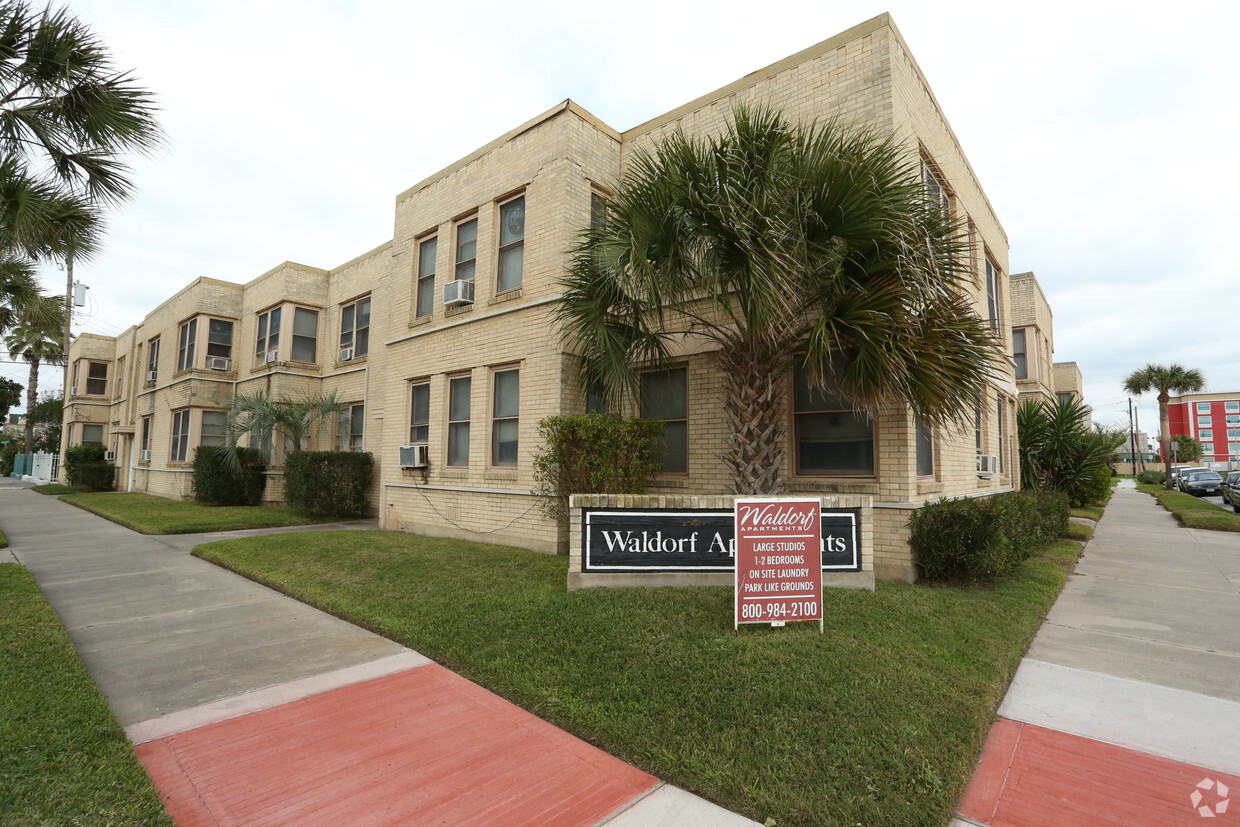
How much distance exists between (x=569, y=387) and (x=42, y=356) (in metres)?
44.8

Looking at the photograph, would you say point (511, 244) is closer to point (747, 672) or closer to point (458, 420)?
point (458, 420)

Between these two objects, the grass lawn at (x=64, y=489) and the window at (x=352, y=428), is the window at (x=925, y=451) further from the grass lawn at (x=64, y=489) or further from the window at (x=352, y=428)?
the grass lawn at (x=64, y=489)

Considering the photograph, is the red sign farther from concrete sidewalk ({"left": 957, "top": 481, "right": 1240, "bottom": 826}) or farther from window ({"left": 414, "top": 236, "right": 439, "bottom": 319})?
window ({"left": 414, "top": 236, "right": 439, "bottom": 319})

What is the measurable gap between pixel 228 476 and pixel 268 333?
4768 mm

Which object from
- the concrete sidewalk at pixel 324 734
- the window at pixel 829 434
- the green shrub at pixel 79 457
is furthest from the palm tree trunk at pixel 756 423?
the green shrub at pixel 79 457

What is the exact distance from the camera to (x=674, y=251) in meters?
6.73

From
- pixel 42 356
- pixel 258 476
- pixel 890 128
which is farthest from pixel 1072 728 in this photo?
pixel 42 356

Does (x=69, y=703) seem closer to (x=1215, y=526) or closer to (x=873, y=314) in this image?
(x=873, y=314)

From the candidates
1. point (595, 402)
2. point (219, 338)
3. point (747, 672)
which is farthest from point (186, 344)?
point (747, 672)

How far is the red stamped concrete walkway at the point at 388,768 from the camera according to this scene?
2967 millimetres

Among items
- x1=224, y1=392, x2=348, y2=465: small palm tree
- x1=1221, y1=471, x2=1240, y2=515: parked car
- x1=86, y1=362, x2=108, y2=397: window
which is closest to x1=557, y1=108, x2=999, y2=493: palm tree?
x1=224, y1=392, x2=348, y2=465: small palm tree

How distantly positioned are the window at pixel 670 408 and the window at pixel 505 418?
2.31 meters

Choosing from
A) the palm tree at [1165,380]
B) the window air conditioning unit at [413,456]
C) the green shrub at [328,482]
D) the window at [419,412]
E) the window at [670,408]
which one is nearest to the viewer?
Answer: the window at [670,408]

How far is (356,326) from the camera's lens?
57.7 feet
